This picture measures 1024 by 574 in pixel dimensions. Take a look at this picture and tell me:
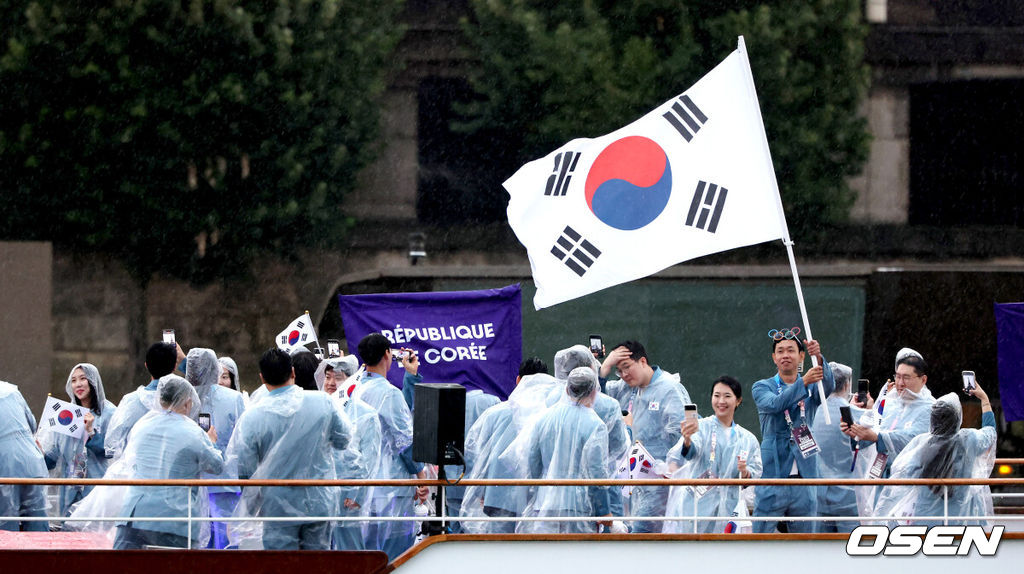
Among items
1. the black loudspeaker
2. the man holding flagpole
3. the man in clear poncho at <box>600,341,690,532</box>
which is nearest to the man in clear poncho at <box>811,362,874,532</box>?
the man holding flagpole

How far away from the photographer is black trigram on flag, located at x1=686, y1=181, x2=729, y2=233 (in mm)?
7891

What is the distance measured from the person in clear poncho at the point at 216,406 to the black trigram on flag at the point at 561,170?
91.8 inches

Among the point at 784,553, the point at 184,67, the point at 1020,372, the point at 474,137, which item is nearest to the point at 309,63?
the point at 184,67

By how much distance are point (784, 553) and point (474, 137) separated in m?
15.7

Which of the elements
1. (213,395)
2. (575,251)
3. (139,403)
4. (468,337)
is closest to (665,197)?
(575,251)

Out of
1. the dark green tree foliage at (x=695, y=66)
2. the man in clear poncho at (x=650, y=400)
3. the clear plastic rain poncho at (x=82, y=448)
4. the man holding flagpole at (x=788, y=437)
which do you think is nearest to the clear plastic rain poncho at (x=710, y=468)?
the man holding flagpole at (x=788, y=437)

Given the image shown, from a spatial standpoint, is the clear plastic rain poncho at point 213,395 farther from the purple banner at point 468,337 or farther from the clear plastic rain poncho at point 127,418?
the purple banner at point 468,337

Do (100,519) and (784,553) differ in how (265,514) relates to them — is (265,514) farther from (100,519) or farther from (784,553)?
(784,553)

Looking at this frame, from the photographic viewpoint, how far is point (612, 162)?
833 centimetres

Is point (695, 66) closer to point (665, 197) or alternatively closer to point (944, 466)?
point (665, 197)

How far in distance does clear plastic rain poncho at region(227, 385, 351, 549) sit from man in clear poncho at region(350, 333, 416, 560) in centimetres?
79

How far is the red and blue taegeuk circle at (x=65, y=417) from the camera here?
8.88 m

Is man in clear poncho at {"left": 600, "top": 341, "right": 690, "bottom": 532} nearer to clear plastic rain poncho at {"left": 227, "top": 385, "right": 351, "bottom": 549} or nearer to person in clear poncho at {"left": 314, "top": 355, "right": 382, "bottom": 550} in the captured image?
person in clear poncho at {"left": 314, "top": 355, "right": 382, "bottom": 550}

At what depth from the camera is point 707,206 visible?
7938mm
